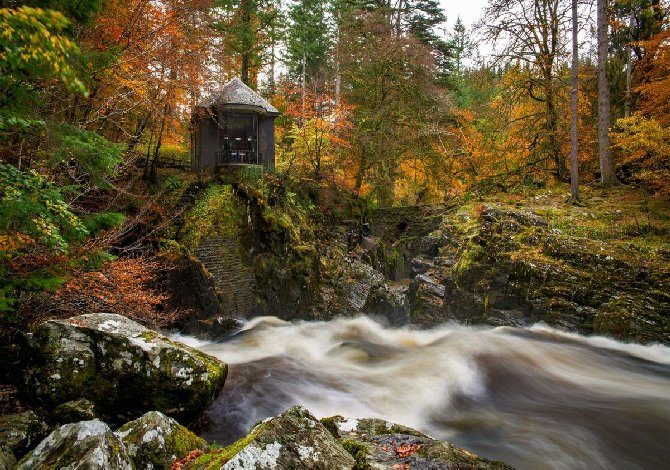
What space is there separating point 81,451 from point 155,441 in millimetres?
822

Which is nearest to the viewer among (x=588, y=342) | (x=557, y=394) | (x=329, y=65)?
(x=557, y=394)

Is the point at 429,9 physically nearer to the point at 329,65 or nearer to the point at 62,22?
the point at 329,65

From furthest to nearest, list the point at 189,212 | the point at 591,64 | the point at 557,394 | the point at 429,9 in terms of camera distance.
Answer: the point at 429,9 < the point at 591,64 < the point at 189,212 < the point at 557,394

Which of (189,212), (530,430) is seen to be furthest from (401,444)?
(189,212)

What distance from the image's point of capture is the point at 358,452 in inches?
130

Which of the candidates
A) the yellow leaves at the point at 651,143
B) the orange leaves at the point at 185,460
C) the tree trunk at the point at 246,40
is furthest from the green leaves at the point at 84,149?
the tree trunk at the point at 246,40

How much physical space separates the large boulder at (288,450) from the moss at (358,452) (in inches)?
2.6

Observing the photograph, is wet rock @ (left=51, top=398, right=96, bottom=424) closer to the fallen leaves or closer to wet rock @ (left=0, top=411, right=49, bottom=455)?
wet rock @ (left=0, top=411, right=49, bottom=455)

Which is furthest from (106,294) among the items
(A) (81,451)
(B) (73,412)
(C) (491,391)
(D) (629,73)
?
(D) (629,73)

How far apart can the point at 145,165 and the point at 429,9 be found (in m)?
19.2

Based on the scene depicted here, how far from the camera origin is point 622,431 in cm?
515

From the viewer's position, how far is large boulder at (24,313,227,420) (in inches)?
204

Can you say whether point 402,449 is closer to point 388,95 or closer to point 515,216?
point 515,216

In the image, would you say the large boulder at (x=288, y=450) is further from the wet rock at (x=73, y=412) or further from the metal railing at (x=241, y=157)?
the metal railing at (x=241, y=157)
